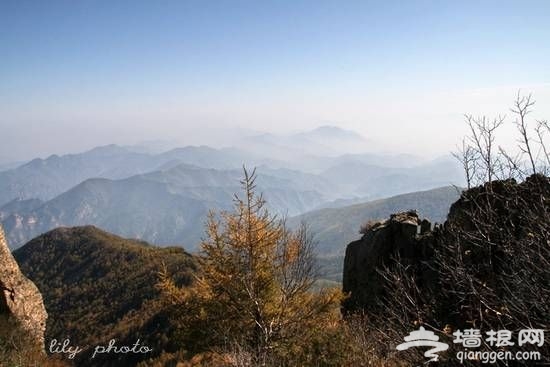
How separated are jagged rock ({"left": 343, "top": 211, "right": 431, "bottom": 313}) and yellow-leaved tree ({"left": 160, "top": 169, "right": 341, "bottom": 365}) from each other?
5573 millimetres

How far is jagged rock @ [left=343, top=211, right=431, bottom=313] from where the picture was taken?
1805cm

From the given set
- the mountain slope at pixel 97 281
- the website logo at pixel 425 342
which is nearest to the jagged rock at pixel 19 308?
the website logo at pixel 425 342

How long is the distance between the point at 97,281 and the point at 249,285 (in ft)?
293

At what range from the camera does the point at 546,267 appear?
6.00m

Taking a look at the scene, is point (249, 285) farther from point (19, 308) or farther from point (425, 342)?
point (19, 308)

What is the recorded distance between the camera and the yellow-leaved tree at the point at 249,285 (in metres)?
12.7

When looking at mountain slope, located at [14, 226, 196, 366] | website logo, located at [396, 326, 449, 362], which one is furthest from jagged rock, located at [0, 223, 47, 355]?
mountain slope, located at [14, 226, 196, 366]

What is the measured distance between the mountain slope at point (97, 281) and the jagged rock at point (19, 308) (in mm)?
21126

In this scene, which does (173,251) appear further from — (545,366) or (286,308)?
(545,366)

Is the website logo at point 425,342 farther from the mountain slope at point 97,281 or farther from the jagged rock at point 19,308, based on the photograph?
the mountain slope at point 97,281

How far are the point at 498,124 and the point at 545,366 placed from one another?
453 centimetres

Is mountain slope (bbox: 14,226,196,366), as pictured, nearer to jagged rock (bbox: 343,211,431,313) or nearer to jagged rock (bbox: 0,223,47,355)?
jagged rock (bbox: 0,223,47,355)

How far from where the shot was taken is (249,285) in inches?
498

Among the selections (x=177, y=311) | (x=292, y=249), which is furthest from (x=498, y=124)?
(x=177, y=311)
